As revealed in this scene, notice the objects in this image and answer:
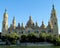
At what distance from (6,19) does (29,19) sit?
10.8m

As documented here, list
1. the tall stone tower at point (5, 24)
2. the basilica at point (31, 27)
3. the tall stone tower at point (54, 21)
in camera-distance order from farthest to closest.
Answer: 1. the tall stone tower at point (5, 24)
2. the basilica at point (31, 27)
3. the tall stone tower at point (54, 21)

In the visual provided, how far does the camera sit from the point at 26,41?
63.3 m

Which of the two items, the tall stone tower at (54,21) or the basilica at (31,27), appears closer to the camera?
the tall stone tower at (54,21)

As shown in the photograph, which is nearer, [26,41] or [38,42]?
[38,42]

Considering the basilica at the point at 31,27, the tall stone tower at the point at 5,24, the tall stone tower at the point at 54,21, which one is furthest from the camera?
the tall stone tower at the point at 5,24

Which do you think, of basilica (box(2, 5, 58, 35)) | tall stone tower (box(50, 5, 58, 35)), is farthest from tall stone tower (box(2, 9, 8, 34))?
tall stone tower (box(50, 5, 58, 35))

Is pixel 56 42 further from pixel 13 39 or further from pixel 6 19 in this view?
pixel 6 19

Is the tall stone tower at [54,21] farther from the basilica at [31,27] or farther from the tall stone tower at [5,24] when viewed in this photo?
the tall stone tower at [5,24]

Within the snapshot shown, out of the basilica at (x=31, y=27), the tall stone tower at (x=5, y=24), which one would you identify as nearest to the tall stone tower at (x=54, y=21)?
the basilica at (x=31, y=27)

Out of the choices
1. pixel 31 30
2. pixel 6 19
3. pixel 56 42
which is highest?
pixel 6 19

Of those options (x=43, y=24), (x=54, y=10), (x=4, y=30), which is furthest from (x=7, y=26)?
(x=54, y=10)

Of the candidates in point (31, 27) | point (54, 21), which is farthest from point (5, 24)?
point (54, 21)

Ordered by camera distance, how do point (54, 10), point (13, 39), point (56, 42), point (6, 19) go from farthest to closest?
point (6, 19) → point (54, 10) → point (13, 39) → point (56, 42)

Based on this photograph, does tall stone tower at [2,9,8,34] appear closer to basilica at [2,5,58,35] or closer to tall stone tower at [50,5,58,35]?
basilica at [2,5,58,35]
